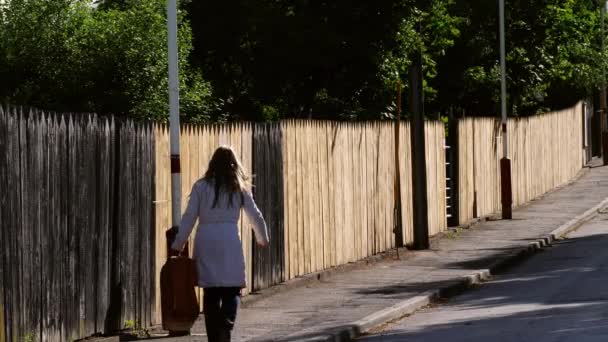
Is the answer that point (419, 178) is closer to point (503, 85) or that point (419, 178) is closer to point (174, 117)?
point (503, 85)

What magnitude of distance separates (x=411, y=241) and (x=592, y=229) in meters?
6.64

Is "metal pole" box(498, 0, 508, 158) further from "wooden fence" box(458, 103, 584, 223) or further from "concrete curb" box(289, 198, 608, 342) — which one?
"concrete curb" box(289, 198, 608, 342)

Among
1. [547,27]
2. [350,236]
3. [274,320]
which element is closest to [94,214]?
[274,320]

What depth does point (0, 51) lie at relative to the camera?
2959cm

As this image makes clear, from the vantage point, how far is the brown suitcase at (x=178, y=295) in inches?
480

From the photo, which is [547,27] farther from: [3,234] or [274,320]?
[3,234]

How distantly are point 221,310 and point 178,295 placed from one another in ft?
2.79

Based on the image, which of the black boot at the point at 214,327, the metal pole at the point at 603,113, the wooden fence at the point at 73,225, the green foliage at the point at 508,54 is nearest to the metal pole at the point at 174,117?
the wooden fence at the point at 73,225

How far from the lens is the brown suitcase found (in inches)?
480

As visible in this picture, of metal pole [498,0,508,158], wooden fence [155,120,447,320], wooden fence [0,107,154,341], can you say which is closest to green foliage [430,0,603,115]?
metal pole [498,0,508,158]

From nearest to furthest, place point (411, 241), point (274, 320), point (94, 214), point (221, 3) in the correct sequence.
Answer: point (94, 214) → point (274, 320) → point (411, 241) → point (221, 3)

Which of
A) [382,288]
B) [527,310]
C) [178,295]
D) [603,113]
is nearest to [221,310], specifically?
[178,295]

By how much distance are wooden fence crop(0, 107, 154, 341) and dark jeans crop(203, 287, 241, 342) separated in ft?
4.23

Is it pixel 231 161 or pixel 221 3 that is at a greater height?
pixel 221 3
